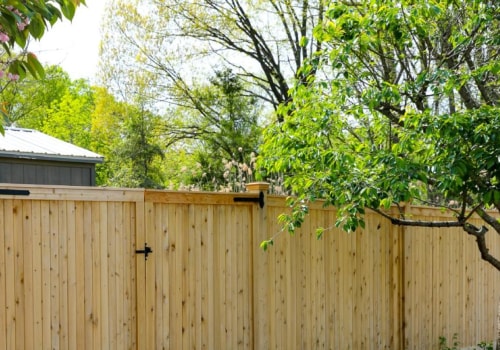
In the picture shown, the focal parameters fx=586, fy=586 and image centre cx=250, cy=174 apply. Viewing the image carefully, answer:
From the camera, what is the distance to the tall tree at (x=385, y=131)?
12.0ft

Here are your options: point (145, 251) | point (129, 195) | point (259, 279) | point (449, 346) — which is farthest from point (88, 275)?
point (449, 346)

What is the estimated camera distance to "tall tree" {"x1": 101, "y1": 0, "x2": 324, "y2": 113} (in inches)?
521

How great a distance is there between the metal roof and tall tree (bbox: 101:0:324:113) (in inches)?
234

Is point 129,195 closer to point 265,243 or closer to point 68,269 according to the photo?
point 68,269

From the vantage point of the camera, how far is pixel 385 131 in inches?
188

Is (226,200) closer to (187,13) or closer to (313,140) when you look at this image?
(313,140)

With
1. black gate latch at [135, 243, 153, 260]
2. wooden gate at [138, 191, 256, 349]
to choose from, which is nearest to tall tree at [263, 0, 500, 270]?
wooden gate at [138, 191, 256, 349]

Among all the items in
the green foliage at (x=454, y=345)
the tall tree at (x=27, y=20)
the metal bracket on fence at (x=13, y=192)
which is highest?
the tall tree at (x=27, y=20)

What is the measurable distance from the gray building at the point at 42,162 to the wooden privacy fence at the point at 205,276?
3.40m

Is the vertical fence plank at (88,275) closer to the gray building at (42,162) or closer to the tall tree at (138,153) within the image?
the gray building at (42,162)

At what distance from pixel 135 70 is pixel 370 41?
10.4 meters

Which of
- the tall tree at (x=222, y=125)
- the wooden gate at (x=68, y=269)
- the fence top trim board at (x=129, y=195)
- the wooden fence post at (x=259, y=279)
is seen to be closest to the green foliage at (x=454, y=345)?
the fence top trim board at (x=129, y=195)

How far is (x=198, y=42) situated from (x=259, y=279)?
32.4 ft

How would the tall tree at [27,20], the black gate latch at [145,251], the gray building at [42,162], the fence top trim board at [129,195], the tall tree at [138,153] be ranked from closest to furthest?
the tall tree at [27,20]
the fence top trim board at [129,195]
the black gate latch at [145,251]
the gray building at [42,162]
the tall tree at [138,153]
